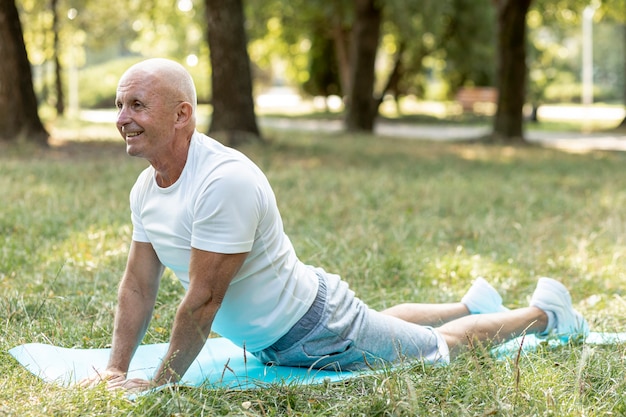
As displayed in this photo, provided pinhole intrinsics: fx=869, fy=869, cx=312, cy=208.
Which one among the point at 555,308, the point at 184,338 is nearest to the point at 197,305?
the point at 184,338

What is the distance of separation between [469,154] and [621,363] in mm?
10912

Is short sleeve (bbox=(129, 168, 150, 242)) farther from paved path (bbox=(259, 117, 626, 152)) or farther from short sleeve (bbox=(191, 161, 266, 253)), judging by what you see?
paved path (bbox=(259, 117, 626, 152))

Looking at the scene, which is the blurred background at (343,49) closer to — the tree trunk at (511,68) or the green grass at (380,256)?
the tree trunk at (511,68)

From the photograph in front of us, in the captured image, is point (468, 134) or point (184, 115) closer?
point (184, 115)

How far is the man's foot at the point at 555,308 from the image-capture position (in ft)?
14.6

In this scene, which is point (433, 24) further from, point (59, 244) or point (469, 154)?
point (59, 244)

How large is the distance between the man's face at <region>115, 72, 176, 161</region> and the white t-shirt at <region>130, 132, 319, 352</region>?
0.15m

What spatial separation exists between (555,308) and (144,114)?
A: 2.43 metres

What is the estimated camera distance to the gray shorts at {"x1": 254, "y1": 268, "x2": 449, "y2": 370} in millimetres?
3559

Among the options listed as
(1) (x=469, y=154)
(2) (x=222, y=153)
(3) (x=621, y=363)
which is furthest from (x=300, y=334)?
(1) (x=469, y=154)

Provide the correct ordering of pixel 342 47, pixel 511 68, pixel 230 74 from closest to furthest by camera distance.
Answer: pixel 230 74, pixel 511 68, pixel 342 47

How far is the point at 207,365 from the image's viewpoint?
3.86 meters

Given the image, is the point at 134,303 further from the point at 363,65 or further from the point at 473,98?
the point at 473,98

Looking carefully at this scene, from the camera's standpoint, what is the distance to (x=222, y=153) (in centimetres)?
329
